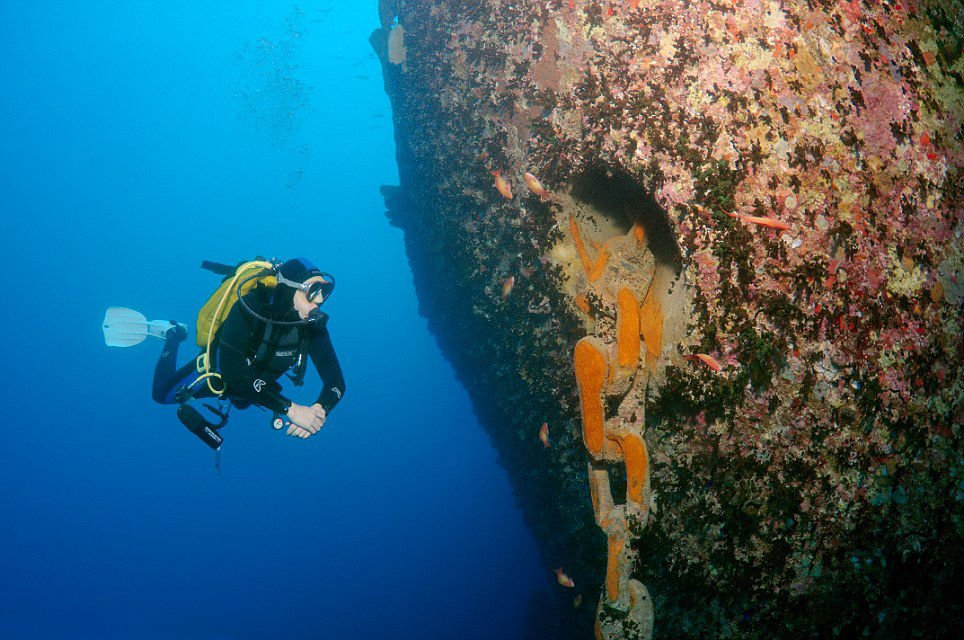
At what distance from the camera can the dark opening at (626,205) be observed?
2.79m

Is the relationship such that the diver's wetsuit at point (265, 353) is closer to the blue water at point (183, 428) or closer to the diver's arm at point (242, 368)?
the diver's arm at point (242, 368)

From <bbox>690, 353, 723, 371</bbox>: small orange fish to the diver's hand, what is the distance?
9.93 feet

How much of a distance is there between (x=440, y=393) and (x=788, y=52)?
87.3 feet

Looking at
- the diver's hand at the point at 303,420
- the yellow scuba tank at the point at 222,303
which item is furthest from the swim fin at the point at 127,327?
the diver's hand at the point at 303,420

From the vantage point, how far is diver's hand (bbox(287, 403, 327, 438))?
3.66 m

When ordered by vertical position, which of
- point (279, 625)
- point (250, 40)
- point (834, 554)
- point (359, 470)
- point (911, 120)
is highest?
point (250, 40)

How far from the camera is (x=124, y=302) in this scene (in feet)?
111

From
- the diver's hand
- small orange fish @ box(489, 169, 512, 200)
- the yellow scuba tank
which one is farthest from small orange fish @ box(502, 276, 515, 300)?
the yellow scuba tank

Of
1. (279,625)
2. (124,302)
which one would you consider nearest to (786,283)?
(279,625)

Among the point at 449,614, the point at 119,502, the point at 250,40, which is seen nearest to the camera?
the point at 449,614

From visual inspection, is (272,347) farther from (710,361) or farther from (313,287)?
(710,361)

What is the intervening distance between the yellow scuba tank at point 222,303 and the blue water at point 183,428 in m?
20.2

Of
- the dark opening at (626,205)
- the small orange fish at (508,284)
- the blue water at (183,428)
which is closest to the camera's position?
the dark opening at (626,205)

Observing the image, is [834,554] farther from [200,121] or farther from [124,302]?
[200,121]
